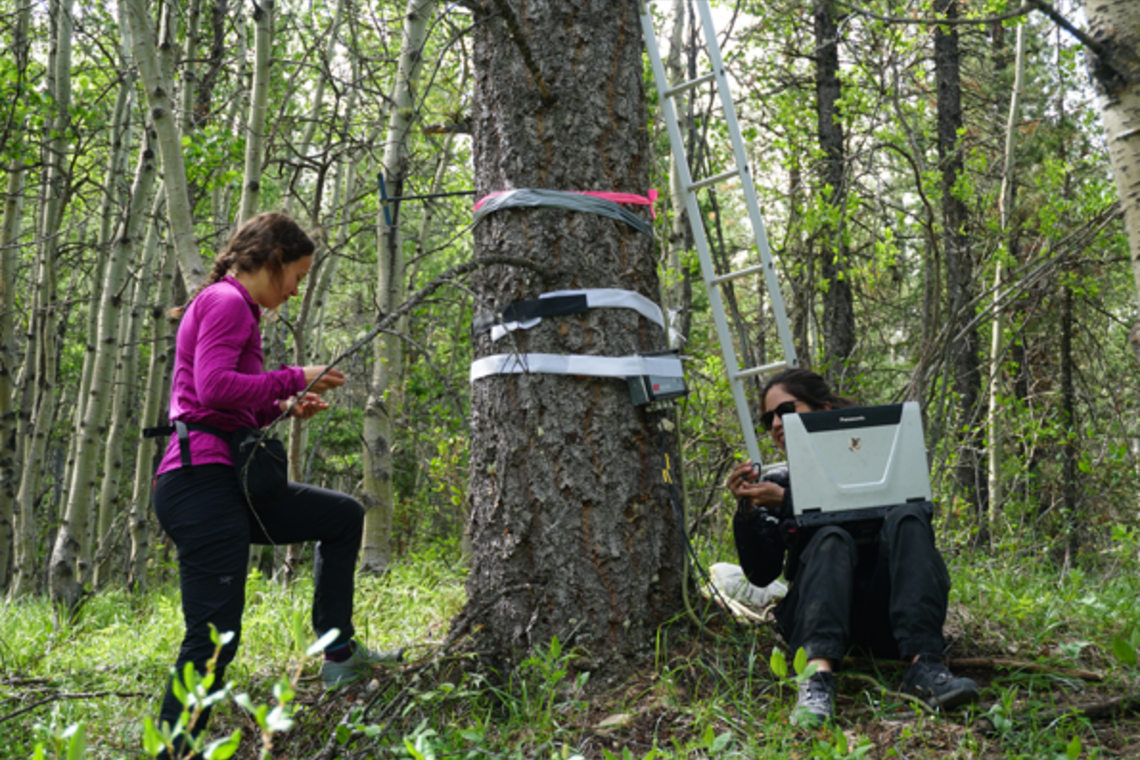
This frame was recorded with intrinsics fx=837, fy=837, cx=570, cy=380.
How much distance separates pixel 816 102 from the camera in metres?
7.95

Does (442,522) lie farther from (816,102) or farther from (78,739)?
(78,739)

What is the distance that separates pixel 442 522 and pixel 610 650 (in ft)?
40.2

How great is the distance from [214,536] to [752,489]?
168cm

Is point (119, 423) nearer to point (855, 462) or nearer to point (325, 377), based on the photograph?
point (325, 377)

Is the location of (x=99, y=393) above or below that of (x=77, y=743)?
above

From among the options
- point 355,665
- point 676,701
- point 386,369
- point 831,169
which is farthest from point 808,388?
point 831,169

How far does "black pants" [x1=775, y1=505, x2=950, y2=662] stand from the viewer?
7.71 ft

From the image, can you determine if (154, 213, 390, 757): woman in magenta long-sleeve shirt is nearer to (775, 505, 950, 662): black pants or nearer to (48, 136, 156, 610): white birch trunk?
(775, 505, 950, 662): black pants

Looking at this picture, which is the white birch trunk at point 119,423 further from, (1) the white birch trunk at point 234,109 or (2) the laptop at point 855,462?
(2) the laptop at point 855,462

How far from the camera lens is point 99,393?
5.55 metres

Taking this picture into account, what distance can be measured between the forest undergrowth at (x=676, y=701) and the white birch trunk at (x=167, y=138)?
1.98m

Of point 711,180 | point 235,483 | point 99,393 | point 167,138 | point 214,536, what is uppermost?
point 167,138

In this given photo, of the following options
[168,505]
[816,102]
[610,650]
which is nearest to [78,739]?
[168,505]

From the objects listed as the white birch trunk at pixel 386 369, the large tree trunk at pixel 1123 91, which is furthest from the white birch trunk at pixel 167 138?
the large tree trunk at pixel 1123 91
